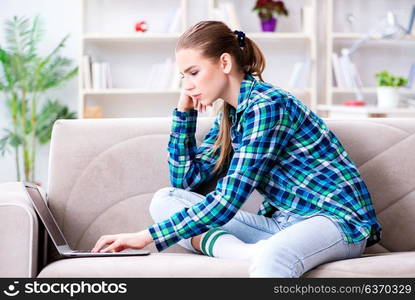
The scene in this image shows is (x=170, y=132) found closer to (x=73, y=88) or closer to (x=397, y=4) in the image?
(x=73, y=88)

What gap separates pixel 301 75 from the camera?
5035 millimetres

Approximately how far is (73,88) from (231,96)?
3.43 meters

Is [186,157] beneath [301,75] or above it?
above

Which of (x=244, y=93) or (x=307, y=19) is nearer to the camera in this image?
(x=244, y=93)

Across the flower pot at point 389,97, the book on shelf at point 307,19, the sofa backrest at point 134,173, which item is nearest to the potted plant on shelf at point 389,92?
the flower pot at point 389,97

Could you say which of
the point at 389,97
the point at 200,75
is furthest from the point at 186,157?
the point at 389,97

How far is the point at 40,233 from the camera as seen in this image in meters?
1.93

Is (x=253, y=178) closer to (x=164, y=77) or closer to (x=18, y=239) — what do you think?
(x=18, y=239)

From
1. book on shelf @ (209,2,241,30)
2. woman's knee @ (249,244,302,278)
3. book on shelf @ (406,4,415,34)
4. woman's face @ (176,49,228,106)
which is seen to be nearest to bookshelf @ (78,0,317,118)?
book on shelf @ (209,2,241,30)

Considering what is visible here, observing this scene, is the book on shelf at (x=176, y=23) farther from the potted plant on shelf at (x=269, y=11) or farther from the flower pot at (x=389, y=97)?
the flower pot at (x=389, y=97)

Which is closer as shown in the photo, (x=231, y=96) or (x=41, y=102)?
(x=231, y=96)

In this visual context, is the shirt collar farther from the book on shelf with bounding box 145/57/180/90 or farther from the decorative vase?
the decorative vase

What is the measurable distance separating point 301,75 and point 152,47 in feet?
3.71

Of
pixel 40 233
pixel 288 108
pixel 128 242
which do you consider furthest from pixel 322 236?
pixel 40 233
